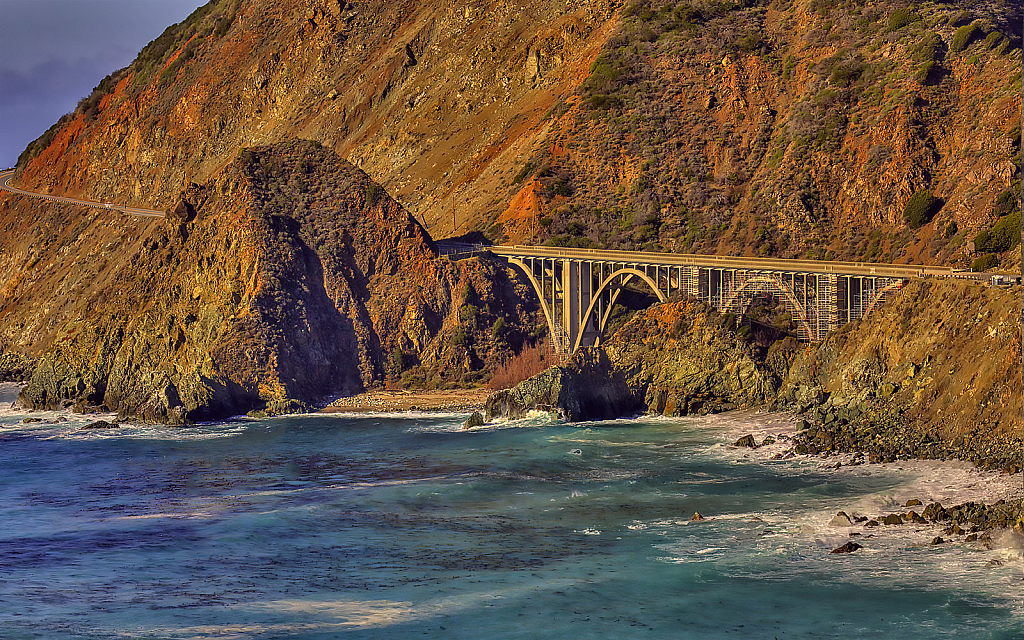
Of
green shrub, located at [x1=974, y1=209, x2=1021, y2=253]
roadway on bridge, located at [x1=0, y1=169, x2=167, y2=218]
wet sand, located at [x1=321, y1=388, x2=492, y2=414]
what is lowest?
wet sand, located at [x1=321, y1=388, x2=492, y2=414]

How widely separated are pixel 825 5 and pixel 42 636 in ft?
344

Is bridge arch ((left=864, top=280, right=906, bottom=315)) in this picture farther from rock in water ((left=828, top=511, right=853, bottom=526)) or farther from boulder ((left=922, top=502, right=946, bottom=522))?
rock in water ((left=828, top=511, right=853, bottom=526))

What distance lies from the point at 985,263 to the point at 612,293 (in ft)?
88.5

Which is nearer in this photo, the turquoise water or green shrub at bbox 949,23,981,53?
the turquoise water

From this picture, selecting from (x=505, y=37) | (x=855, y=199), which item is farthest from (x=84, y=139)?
(x=855, y=199)

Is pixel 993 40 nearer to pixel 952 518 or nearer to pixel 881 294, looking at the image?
pixel 881 294

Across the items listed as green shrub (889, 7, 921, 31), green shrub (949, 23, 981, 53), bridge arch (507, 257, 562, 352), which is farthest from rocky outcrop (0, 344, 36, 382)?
green shrub (949, 23, 981, 53)

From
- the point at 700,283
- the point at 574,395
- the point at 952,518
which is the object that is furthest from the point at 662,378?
the point at 952,518

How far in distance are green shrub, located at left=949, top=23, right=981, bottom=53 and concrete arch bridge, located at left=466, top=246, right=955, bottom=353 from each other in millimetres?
33379

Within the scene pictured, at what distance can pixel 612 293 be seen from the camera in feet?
317

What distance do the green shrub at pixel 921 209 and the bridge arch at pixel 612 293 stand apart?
74.5 ft

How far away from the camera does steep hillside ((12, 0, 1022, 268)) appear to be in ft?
344

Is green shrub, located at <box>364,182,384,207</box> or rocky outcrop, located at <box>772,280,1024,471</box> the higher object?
green shrub, located at <box>364,182,384,207</box>

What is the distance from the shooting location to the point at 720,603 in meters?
42.8
